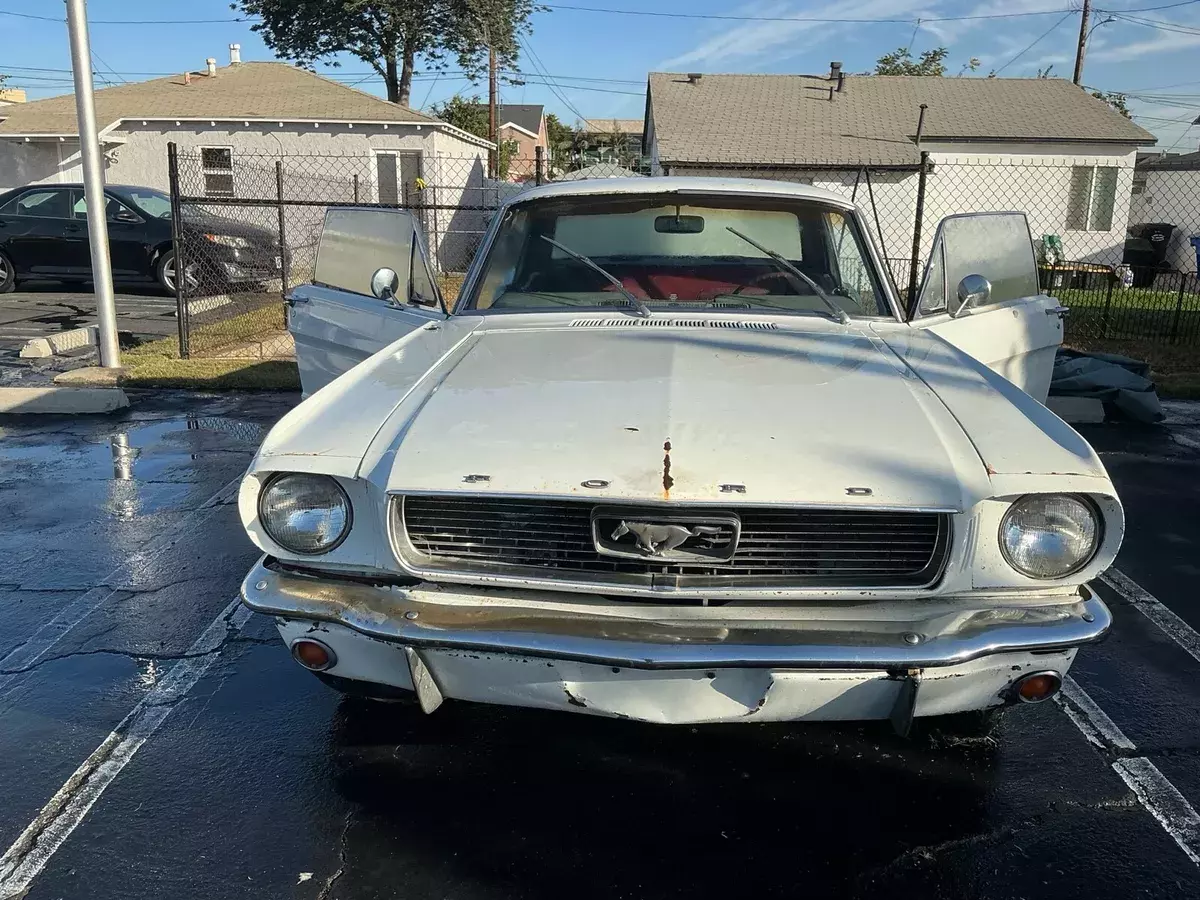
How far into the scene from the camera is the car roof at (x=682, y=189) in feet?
13.2

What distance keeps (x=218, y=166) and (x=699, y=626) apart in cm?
2158

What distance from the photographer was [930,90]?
24.4m

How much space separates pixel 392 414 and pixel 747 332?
132 cm

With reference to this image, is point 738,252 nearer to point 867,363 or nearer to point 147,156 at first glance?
point 867,363

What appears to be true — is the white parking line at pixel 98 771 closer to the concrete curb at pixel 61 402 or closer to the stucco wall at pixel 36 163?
the concrete curb at pixel 61 402

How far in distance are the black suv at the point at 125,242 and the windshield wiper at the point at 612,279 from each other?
1001 centimetres

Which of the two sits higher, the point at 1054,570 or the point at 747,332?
the point at 747,332

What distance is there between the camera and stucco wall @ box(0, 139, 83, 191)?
21.8 m

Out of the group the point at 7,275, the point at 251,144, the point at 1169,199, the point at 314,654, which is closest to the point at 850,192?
the point at 251,144

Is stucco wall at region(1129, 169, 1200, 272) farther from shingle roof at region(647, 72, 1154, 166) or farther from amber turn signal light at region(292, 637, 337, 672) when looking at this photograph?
amber turn signal light at region(292, 637, 337, 672)

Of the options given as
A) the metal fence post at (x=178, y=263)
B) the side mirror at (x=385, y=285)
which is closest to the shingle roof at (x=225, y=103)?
the metal fence post at (x=178, y=263)

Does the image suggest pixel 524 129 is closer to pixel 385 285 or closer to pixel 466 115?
pixel 466 115

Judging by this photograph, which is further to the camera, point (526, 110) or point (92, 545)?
point (526, 110)

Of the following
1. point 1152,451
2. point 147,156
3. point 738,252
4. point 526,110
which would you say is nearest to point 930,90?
Result: point 147,156
